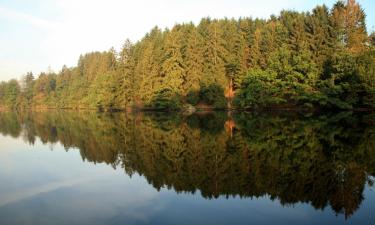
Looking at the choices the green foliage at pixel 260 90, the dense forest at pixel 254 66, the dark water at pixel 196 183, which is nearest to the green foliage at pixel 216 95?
the dense forest at pixel 254 66

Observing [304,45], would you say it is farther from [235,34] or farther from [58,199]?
[58,199]

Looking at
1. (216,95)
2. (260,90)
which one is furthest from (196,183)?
(216,95)

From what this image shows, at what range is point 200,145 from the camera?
18.5 m

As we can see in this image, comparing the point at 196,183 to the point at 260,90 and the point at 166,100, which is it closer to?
the point at 260,90

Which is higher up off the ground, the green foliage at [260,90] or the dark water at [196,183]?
the green foliage at [260,90]

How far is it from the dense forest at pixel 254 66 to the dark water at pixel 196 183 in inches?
1052

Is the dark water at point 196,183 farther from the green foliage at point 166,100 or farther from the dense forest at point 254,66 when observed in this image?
the green foliage at point 166,100

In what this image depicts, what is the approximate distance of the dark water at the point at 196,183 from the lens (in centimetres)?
805

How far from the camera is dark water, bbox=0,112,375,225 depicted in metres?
8.05

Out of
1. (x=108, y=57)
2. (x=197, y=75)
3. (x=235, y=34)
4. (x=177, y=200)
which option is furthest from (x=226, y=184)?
(x=108, y=57)

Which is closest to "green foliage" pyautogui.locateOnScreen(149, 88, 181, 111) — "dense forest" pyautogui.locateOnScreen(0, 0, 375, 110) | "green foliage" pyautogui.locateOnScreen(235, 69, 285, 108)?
"dense forest" pyautogui.locateOnScreen(0, 0, 375, 110)

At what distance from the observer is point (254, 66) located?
59.3 meters

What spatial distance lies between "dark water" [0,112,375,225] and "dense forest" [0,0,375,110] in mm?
26728

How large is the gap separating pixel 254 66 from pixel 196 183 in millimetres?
50506
